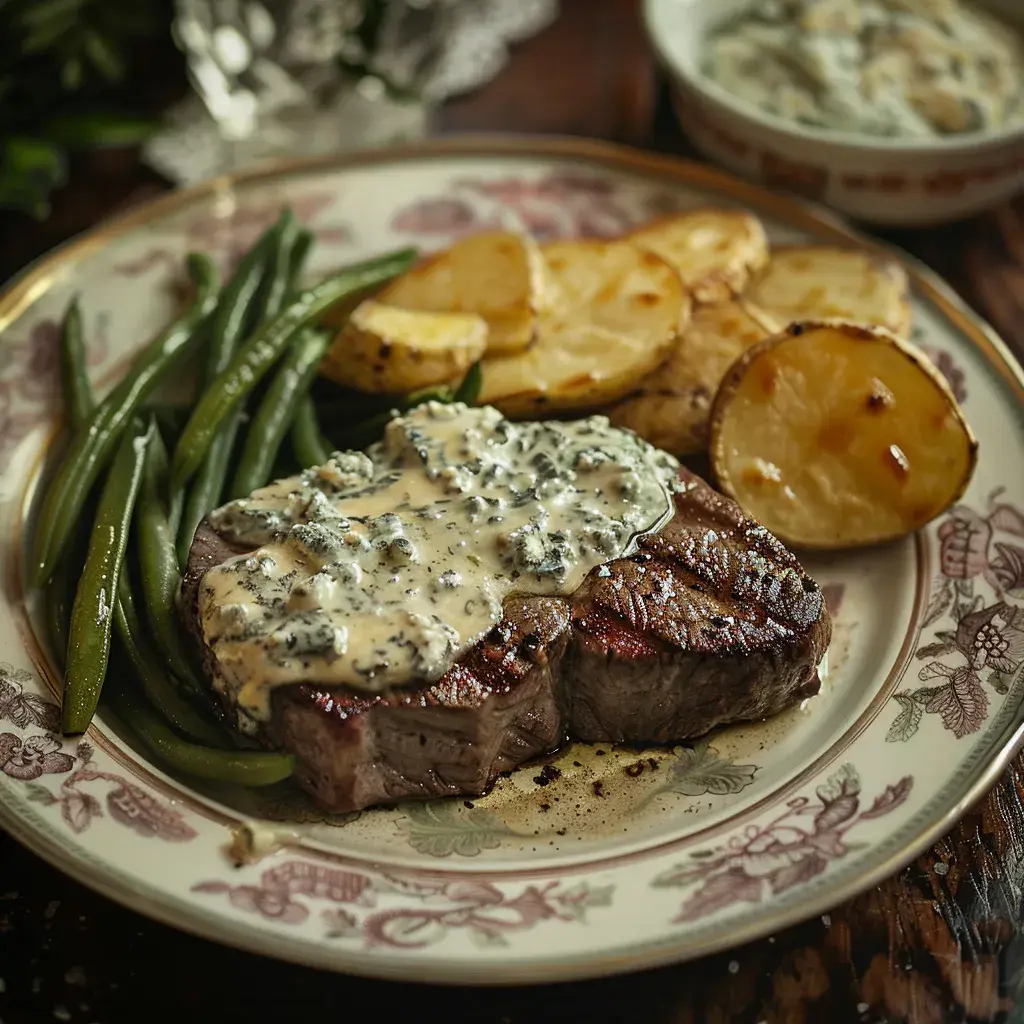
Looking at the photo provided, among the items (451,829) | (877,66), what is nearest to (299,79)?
(877,66)

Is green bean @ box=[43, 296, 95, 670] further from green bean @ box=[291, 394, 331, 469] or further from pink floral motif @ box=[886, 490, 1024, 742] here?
pink floral motif @ box=[886, 490, 1024, 742]

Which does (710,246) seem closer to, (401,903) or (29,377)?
(29,377)

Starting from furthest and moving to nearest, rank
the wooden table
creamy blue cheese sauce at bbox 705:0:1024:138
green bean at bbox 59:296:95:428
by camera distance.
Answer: creamy blue cheese sauce at bbox 705:0:1024:138
green bean at bbox 59:296:95:428
the wooden table

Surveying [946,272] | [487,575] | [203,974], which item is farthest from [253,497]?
[946,272]

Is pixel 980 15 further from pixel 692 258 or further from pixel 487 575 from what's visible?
pixel 487 575

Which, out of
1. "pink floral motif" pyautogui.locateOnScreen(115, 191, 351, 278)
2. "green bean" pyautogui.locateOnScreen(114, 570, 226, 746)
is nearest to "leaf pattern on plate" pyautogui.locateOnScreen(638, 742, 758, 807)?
"green bean" pyautogui.locateOnScreen(114, 570, 226, 746)

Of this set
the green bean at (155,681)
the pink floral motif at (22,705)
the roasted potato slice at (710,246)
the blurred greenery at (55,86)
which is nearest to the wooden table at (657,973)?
the pink floral motif at (22,705)
